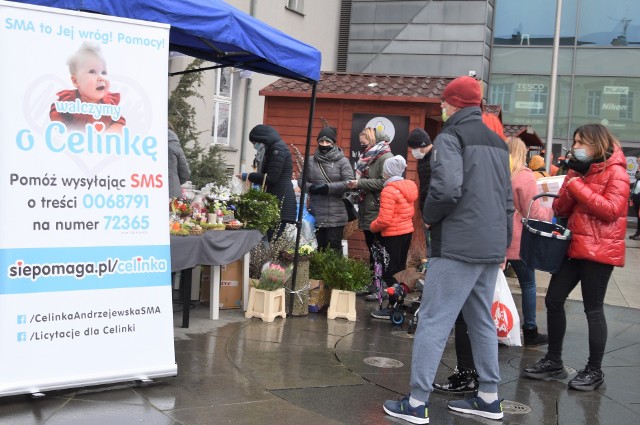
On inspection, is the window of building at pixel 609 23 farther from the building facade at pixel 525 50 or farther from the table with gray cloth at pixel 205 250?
the table with gray cloth at pixel 205 250

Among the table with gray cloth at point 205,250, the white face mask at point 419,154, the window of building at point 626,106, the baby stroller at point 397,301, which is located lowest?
the baby stroller at point 397,301

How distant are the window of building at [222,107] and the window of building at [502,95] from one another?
955cm

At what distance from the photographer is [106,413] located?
440 cm

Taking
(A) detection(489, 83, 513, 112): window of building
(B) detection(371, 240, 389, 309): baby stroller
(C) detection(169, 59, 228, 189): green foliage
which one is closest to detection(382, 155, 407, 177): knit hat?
(B) detection(371, 240, 389, 309): baby stroller

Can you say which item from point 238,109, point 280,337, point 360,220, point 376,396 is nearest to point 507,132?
point 238,109

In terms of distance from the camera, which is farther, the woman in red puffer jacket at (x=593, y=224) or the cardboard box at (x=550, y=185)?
the cardboard box at (x=550, y=185)

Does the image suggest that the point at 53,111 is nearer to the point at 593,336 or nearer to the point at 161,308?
the point at 161,308

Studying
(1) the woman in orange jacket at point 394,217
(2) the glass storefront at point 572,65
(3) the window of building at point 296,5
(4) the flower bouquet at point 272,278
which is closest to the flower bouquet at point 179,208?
(4) the flower bouquet at point 272,278

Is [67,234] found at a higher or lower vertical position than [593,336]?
higher

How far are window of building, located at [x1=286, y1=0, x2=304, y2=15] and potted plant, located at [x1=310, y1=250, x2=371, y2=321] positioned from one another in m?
13.1

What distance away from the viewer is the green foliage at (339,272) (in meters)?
7.77

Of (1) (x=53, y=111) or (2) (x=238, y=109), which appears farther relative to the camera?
(2) (x=238, y=109)

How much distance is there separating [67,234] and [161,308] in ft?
2.62

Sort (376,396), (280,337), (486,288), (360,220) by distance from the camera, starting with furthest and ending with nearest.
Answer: (360,220) < (280,337) < (376,396) < (486,288)
